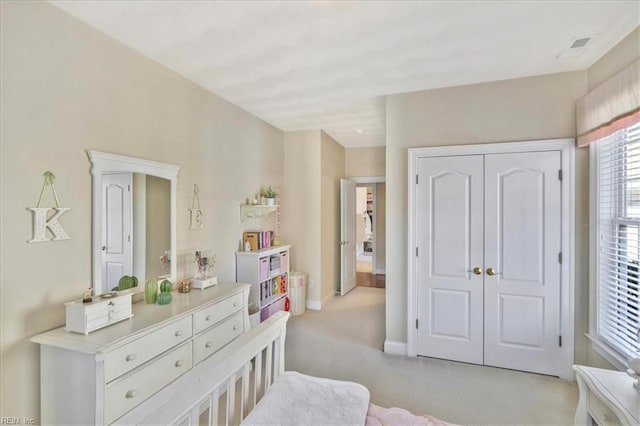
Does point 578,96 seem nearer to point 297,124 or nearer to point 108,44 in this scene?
point 297,124

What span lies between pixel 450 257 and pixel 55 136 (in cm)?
318

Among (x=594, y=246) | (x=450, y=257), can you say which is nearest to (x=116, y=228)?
(x=450, y=257)

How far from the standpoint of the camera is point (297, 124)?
13.9 feet

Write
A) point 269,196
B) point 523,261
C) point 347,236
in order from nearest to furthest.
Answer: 1. point 523,261
2. point 269,196
3. point 347,236

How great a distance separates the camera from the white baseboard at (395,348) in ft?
10.0

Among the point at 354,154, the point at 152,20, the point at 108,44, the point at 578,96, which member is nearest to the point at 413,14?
the point at 152,20

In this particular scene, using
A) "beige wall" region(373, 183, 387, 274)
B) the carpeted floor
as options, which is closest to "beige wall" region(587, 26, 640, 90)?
the carpeted floor

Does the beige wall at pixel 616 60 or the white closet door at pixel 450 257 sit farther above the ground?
the beige wall at pixel 616 60

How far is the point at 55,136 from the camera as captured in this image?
1.75m

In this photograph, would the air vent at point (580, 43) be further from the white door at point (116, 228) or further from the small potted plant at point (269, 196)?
the white door at point (116, 228)

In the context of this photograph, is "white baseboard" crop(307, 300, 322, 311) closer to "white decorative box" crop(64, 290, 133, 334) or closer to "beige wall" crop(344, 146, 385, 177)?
"beige wall" crop(344, 146, 385, 177)

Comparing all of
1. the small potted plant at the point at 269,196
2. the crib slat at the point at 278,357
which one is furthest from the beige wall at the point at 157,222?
the small potted plant at the point at 269,196

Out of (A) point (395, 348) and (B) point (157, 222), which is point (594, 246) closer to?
(A) point (395, 348)

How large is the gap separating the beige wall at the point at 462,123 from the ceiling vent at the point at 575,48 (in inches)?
13.5
